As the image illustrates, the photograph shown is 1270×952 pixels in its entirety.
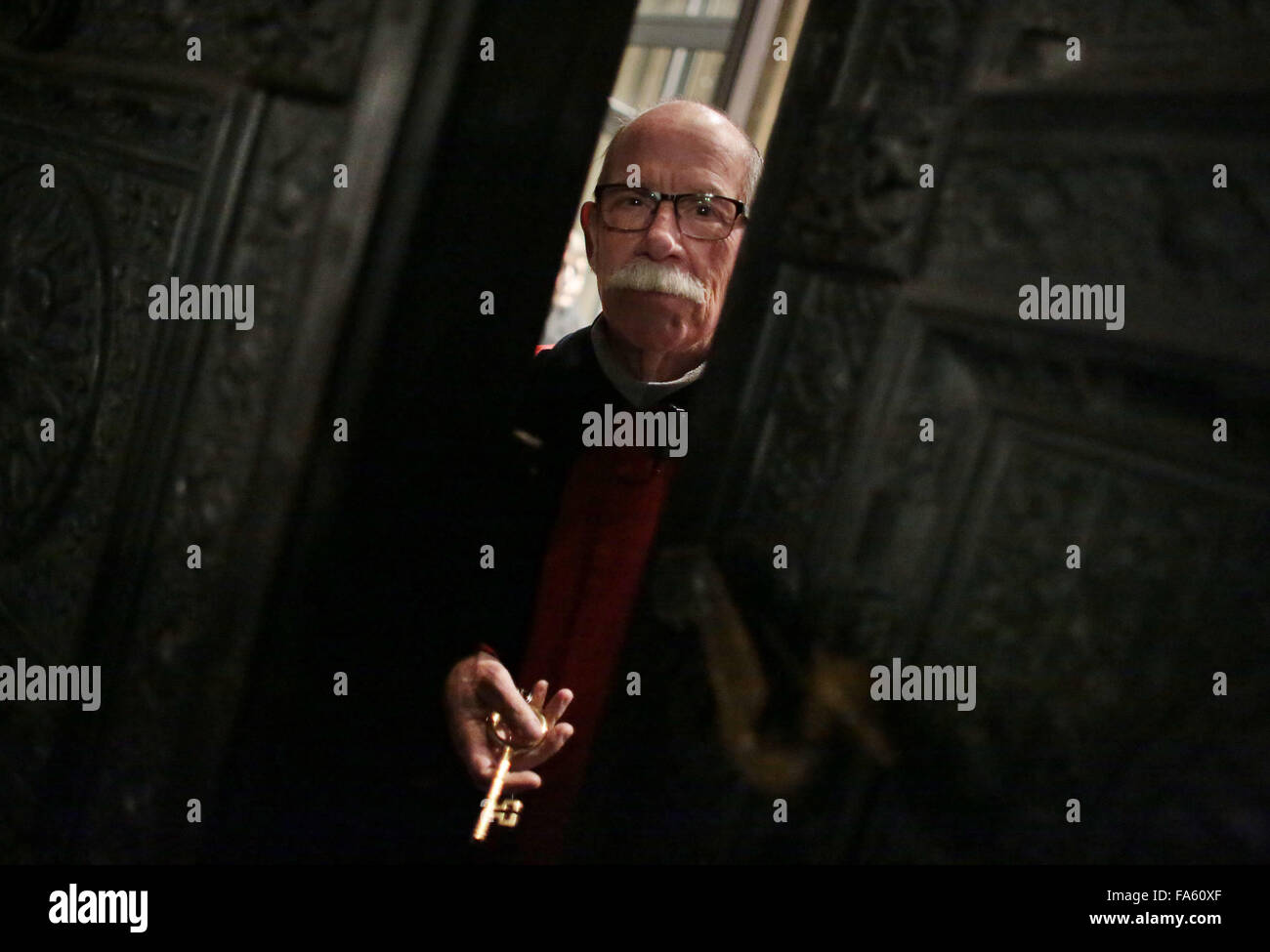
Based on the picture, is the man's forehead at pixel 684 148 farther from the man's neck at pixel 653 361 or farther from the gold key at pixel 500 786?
the gold key at pixel 500 786

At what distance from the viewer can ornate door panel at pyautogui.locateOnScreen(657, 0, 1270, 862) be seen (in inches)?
18.0

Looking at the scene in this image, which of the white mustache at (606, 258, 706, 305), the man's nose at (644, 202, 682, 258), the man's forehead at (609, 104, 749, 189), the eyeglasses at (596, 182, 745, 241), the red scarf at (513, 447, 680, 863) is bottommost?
the red scarf at (513, 447, 680, 863)

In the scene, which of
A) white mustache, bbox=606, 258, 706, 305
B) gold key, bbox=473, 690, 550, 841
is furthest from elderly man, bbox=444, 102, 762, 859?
gold key, bbox=473, 690, 550, 841

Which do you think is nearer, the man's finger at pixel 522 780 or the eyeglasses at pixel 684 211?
the man's finger at pixel 522 780

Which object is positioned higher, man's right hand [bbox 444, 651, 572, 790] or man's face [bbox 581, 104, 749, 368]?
man's face [bbox 581, 104, 749, 368]

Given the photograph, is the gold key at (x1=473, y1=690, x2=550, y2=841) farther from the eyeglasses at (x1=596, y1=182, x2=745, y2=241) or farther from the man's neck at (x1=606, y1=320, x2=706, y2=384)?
the eyeglasses at (x1=596, y1=182, x2=745, y2=241)

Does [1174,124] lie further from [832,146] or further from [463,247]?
[463,247]

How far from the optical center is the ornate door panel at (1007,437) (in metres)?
0.46

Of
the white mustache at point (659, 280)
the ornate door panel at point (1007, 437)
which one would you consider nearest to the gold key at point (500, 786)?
the ornate door panel at point (1007, 437)

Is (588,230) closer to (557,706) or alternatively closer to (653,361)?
(653,361)

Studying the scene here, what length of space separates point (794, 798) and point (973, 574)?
20cm

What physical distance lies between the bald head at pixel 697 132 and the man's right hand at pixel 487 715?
668 millimetres

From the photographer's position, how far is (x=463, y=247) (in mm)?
771
